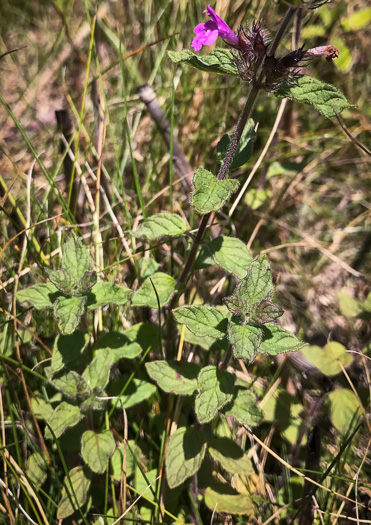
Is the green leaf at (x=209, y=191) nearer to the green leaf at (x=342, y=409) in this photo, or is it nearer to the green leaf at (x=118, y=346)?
the green leaf at (x=118, y=346)

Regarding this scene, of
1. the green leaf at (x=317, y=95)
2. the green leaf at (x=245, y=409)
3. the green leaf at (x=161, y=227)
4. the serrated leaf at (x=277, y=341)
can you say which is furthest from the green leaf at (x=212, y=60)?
the green leaf at (x=245, y=409)

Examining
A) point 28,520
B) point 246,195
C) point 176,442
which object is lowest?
point 28,520

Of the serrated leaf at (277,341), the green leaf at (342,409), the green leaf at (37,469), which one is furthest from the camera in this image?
the green leaf at (342,409)

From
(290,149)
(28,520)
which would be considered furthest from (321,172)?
(28,520)

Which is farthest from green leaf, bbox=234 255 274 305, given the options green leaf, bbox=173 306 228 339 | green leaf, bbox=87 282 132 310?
green leaf, bbox=87 282 132 310

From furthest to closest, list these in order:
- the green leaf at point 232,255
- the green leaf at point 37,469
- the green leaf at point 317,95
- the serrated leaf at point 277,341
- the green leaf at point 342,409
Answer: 1. the green leaf at point 342,409
2. the green leaf at point 37,469
3. the green leaf at point 232,255
4. the serrated leaf at point 277,341
5. the green leaf at point 317,95

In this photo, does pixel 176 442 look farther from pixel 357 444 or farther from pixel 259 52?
pixel 259 52

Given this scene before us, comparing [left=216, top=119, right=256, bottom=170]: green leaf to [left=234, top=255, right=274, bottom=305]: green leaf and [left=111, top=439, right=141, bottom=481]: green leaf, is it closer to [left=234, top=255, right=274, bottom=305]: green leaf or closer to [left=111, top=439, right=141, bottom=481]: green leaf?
[left=234, top=255, right=274, bottom=305]: green leaf

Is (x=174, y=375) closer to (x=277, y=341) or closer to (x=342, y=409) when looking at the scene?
(x=277, y=341)
